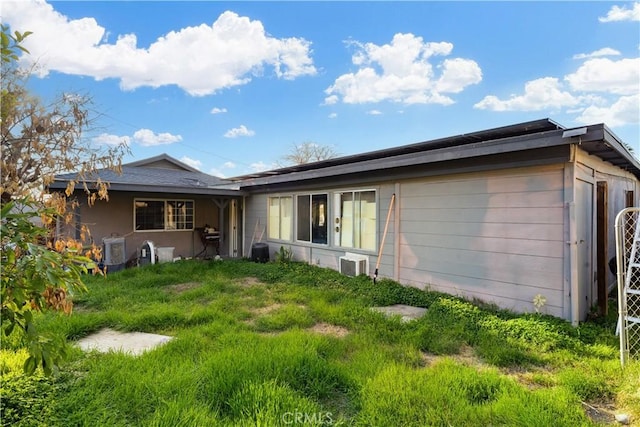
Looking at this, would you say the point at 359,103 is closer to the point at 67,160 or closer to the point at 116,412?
the point at 67,160

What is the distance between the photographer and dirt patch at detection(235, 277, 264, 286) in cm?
673

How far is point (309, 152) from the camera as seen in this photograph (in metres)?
27.7

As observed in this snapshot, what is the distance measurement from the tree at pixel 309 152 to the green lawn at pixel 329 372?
23.3 meters

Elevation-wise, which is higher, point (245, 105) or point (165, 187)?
point (245, 105)

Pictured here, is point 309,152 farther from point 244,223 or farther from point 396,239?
point 396,239

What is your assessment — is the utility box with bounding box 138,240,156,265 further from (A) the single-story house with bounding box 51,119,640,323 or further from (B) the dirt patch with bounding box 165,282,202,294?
(B) the dirt patch with bounding box 165,282,202,294

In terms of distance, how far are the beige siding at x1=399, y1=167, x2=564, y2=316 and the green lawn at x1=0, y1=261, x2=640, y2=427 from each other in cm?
45

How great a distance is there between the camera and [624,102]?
988 cm

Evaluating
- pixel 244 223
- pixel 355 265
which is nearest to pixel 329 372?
pixel 355 265

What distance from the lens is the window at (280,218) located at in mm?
9156

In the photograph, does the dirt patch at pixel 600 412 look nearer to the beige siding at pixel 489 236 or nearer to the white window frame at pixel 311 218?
the beige siding at pixel 489 236

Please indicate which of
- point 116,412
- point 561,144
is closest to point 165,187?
point 116,412

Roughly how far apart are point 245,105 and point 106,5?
11401mm

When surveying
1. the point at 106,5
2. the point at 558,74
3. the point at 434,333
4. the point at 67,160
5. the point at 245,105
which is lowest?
the point at 434,333
